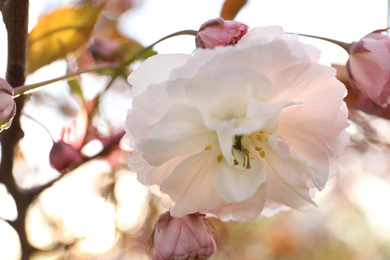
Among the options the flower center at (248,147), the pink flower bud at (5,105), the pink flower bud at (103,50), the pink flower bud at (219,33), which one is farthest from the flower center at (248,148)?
the pink flower bud at (103,50)

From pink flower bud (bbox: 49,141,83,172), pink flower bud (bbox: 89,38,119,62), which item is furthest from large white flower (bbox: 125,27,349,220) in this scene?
pink flower bud (bbox: 89,38,119,62)

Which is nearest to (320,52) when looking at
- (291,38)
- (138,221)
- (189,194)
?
(291,38)

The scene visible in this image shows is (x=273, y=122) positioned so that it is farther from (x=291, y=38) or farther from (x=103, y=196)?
(x=103, y=196)

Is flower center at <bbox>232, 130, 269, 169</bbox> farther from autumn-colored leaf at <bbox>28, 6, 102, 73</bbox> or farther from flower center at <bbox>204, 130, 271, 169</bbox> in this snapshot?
autumn-colored leaf at <bbox>28, 6, 102, 73</bbox>

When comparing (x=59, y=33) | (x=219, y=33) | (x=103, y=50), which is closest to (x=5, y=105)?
(x=219, y=33)

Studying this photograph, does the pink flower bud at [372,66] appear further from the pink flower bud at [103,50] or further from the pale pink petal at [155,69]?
the pink flower bud at [103,50]

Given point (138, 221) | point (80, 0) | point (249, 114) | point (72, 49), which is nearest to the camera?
point (249, 114)
